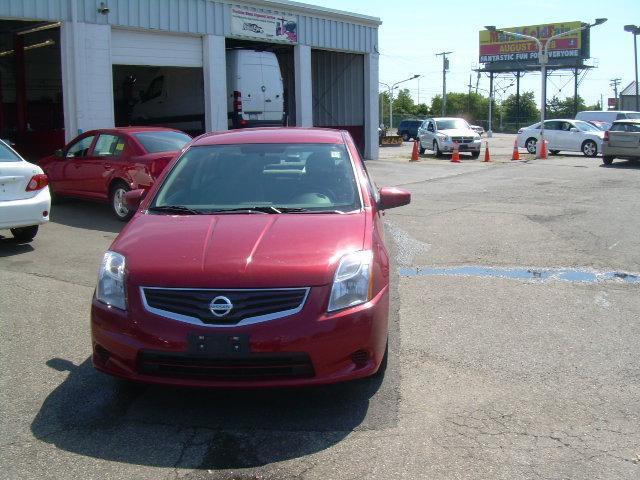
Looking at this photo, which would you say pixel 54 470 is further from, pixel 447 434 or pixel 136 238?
pixel 447 434

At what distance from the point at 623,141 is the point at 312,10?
1069cm

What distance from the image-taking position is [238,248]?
14.1 feet

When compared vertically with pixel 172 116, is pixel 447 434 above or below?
below

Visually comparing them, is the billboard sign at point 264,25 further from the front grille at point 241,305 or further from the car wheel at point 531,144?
the front grille at point 241,305

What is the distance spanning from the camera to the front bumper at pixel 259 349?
393 centimetres

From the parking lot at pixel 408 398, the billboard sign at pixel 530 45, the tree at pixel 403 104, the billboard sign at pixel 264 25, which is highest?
the billboard sign at pixel 530 45

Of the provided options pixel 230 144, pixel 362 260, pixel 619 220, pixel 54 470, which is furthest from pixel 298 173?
pixel 619 220

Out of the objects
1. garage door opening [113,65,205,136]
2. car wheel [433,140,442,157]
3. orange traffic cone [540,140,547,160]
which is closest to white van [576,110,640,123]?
orange traffic cone [540,140,547,160]

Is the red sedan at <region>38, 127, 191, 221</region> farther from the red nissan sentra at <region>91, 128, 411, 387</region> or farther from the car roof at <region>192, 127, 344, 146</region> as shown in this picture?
the red nissan sentra at <region>91, 128, 411, 387</region>

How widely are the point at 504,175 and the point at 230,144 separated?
15076mm

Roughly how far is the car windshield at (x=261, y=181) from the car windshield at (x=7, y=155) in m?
4.36

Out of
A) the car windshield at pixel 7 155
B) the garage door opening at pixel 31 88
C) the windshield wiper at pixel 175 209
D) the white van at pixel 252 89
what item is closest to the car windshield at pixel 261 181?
the windshield wiper at pixel 175 209

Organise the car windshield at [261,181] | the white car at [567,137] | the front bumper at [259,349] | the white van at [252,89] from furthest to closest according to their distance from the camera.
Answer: the white car at [567,137] < the white van at [252,89] < the car windshield at [261,181] < the front bumper at [259,349]

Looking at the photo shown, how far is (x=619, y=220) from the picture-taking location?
11.5 m
